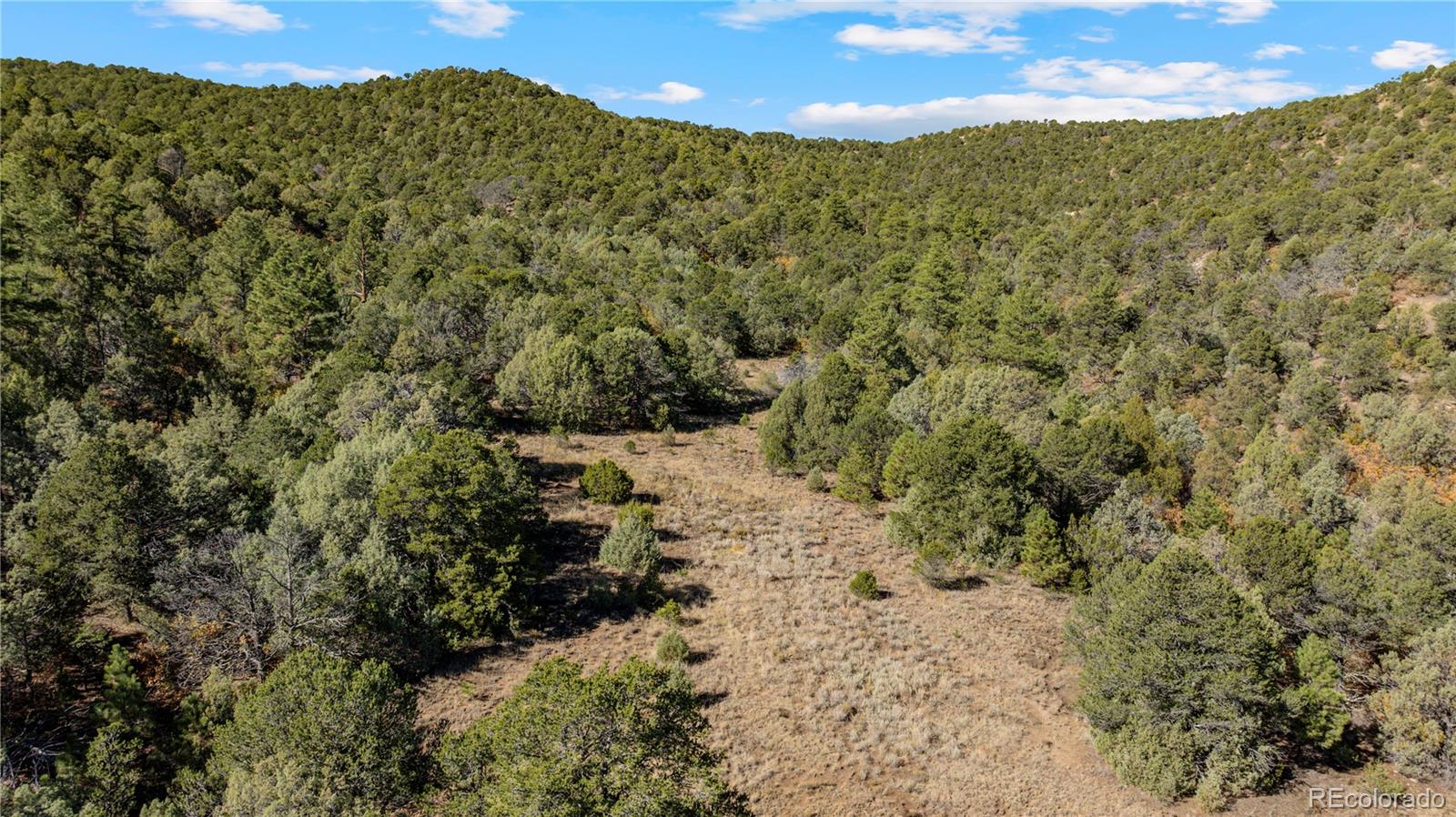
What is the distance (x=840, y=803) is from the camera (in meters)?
17.7

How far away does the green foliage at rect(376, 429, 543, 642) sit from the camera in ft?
76.9

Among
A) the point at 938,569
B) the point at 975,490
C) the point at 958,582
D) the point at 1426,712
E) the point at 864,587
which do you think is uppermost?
the point at 975,490

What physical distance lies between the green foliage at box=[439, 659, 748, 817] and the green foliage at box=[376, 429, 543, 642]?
402 inches

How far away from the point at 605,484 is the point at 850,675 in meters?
16.3

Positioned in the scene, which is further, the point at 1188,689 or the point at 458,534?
the point at 458,534

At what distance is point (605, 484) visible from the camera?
34844 mm

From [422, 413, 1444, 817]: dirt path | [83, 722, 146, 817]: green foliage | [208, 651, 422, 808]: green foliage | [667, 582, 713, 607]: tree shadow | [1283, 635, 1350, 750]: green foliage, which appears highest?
[208, 651, 422, 808]: green foliage

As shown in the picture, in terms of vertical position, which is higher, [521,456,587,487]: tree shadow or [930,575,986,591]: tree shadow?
[521,456,587,487]: tree shadow

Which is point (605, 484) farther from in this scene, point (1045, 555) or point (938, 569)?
point (1045, 555)

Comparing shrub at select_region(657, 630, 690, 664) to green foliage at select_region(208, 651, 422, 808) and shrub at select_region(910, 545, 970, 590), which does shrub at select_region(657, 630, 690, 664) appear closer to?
green foliage at select_region(208, 651, 422, 808)

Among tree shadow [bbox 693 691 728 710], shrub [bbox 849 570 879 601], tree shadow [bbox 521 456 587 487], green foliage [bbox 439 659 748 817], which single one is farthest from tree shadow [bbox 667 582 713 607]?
green foliage [bbox 439 659 748 817]

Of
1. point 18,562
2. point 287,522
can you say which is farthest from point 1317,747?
point 18,562

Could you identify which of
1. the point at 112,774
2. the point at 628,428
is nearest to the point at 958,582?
the point at 628,428

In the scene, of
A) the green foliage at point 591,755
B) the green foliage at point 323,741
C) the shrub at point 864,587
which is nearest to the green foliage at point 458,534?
the green foliage at point 323,741
